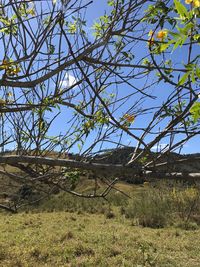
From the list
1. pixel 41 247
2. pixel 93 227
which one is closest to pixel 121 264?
pixel 41 247

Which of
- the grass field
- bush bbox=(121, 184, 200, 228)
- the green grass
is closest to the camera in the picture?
the green grass

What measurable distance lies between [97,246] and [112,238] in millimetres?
894

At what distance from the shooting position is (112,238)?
10.1 m

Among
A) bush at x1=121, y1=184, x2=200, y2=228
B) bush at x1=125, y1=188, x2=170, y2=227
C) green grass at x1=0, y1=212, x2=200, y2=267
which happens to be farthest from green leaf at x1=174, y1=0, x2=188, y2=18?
bush at x1=125, y1=188, x2=170, y2=227

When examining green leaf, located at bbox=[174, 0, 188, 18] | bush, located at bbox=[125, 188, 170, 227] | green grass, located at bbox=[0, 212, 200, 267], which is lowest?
green grass, located at bbox=[0, 212, 200, 267]

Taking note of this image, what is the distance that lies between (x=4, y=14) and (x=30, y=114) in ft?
2.81

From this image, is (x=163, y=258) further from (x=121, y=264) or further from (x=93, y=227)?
(x=93, y=227)

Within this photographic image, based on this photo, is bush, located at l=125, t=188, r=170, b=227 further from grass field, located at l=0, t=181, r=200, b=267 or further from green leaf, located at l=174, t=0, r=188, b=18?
green leaf, located at l=174, t=0, r=188, b=18

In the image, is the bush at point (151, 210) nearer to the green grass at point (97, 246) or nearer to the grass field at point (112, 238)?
the grass field at point (112, 238)

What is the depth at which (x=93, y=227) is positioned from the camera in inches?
494

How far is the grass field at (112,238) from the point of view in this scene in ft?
26.6

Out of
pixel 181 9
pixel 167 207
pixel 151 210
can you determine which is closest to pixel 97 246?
pixel 151 210

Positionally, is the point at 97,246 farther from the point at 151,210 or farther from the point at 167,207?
the point at 167,207

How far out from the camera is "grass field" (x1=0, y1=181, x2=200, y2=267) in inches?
319
